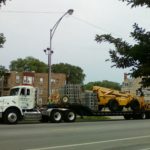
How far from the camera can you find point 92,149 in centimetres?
1648

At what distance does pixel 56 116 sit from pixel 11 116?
14.5ft

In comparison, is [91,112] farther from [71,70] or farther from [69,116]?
[71,70]

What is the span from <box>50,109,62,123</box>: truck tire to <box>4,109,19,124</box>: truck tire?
3.31 meters

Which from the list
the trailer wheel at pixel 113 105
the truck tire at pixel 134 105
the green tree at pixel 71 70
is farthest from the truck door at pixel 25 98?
the green tree at pixel 71 70

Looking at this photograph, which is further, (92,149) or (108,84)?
(108,84)

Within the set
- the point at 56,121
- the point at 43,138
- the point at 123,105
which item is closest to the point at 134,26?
the point at 43,138

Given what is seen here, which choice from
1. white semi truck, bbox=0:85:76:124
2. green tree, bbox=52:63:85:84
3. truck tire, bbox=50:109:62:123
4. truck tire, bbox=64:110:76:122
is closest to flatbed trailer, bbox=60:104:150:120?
truck tire, bbox=64:110:76:122

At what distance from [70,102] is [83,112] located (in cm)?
144

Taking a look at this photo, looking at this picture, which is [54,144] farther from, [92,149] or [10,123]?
[10,123]

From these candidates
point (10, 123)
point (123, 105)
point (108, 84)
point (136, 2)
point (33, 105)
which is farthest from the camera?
point (108, 84)

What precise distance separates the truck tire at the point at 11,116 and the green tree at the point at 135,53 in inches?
975

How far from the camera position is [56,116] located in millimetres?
36969

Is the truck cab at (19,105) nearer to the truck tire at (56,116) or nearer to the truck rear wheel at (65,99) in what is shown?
the truck tire at (56,116)

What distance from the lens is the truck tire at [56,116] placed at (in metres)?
36.5
